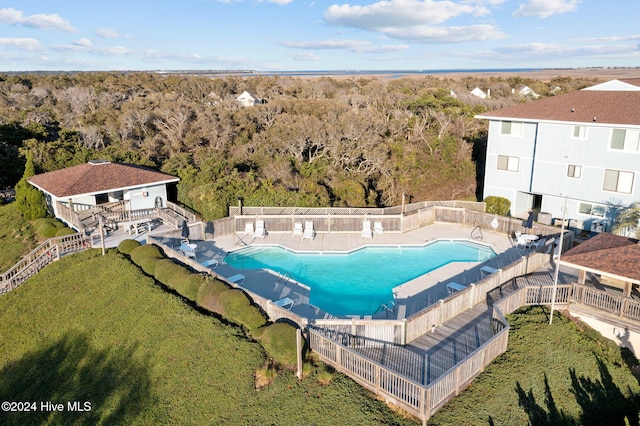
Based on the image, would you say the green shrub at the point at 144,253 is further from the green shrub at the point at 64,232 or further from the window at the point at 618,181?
the window at the point at 618,181

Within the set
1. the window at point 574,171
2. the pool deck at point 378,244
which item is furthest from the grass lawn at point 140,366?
the window at point 574,171

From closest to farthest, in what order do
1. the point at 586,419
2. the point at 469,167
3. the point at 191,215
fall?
the point at 586,419 < the point at 191,215 < the point at 469,167

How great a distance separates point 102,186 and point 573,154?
2405cm

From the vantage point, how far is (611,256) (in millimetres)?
13547

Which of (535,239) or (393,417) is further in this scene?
(535,239)

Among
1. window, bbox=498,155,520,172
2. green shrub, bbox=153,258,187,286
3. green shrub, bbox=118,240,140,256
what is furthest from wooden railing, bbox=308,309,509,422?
window, bbox=498,155,520,172

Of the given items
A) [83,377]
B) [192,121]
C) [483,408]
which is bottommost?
[83,377]

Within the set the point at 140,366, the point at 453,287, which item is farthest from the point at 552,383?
the point at 140,366

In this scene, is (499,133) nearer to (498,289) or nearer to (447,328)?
(498,289)

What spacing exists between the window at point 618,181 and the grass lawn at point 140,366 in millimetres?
17310

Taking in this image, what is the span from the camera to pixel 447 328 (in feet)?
42.3

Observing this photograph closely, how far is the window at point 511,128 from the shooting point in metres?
24.1

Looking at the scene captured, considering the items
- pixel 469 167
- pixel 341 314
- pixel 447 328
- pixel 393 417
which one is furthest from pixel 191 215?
pixel 469 167

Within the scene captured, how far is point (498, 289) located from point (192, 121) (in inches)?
1242
